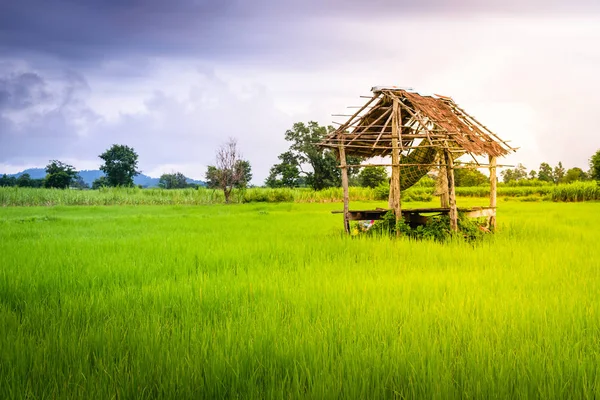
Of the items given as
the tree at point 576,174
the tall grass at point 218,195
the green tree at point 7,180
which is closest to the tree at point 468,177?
the tree at point 576,174

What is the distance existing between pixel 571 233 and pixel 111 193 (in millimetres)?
29339

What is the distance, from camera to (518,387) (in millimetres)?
2566

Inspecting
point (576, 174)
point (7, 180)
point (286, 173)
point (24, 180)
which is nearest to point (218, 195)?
point (286, 173)

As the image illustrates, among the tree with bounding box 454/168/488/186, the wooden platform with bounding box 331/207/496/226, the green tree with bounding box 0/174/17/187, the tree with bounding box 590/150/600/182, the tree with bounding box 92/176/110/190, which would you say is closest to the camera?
the wooden platform with bounding box 331/207/496/226

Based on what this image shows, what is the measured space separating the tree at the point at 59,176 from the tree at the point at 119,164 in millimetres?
4153

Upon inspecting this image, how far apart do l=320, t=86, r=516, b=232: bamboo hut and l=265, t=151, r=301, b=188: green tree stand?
108 feet

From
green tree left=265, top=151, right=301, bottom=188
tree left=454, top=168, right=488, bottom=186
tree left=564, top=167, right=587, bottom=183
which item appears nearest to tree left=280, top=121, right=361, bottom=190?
green tree left=265, top=151, right=301, bottom=188

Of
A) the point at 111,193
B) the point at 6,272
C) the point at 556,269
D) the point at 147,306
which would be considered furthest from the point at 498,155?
the point at 111,193

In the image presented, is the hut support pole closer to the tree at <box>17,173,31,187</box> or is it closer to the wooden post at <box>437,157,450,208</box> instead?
the wooden post at <box>437,157,450,208</box>

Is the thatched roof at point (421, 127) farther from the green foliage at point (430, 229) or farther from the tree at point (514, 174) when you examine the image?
the tree at point (514, 174)

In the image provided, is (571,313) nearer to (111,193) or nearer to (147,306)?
(147,306)

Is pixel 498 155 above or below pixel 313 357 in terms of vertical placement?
above

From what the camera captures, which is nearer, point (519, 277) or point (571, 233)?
point (519, 277)

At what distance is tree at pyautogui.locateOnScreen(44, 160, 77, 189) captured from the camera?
180 feet
